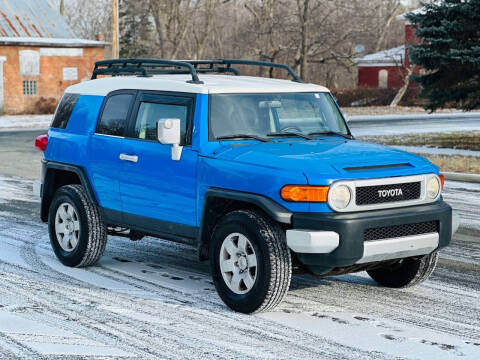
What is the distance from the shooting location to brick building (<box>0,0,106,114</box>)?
48.2 metres

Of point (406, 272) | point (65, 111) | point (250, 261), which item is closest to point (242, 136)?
point (250, 261)

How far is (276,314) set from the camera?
7.01 meters

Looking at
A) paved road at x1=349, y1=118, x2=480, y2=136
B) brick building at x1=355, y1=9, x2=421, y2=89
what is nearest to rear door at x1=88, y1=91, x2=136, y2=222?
paved road at x1=349, y1=118, x2=480, y2=136

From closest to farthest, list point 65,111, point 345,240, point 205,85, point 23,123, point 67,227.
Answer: point 345,240
point 205,85
point 67,227
point 65,111
point 23,123

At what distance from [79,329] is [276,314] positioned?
156cm

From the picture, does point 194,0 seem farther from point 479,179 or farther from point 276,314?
point 276,314

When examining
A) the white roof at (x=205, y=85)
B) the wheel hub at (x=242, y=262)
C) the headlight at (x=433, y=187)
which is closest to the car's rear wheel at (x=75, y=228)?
the white roof at (x=205, y=85)

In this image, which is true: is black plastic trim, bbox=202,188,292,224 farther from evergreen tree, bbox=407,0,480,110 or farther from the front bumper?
evergreen tree, bbox=407,0,480,110

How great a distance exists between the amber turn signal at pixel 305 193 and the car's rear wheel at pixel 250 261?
312mm

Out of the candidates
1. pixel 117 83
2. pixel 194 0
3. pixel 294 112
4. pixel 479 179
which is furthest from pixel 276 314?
pixel 194 0

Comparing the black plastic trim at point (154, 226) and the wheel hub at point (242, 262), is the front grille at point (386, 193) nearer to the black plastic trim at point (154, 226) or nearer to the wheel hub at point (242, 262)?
the wheel hub at point (242, 262)

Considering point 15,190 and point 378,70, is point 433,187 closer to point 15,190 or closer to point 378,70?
point 15,190

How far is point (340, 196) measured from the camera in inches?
263

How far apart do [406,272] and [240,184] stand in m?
1.87
